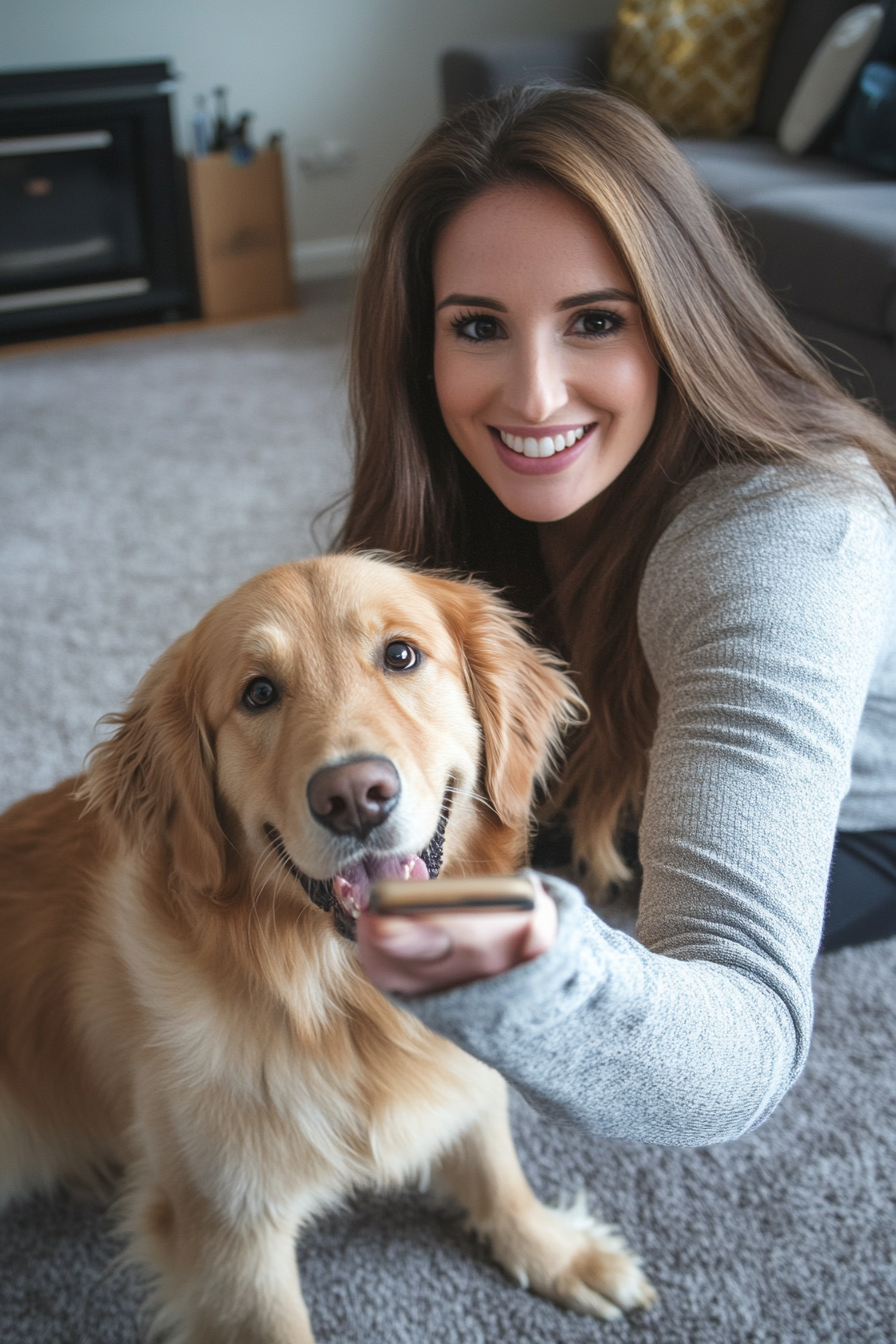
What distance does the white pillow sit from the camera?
12.1 feet

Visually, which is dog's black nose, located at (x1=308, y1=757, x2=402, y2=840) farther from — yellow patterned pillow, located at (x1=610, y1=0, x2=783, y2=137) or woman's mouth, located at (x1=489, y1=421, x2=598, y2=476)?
yellow patterned pillow, located at (x1=610, y1=0, x2=783, y2=137)

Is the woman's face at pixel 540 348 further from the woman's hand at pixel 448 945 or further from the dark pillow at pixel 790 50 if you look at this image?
the dark pillow at pixel 790 50

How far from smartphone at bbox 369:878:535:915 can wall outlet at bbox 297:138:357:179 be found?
5529mm

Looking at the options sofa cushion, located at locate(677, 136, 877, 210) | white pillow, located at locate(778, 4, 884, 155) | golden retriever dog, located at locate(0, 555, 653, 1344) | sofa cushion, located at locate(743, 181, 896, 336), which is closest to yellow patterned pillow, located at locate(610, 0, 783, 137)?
sofa cushion, located at locate(677, 136, 877, 210)

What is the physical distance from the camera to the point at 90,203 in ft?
15.2

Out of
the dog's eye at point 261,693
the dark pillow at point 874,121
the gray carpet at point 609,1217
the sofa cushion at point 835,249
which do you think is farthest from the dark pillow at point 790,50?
the dog's eye at point 261,693

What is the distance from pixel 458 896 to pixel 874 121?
3.73 meters

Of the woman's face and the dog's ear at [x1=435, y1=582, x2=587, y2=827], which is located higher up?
the woman's face

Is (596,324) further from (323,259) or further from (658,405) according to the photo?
(323,259)

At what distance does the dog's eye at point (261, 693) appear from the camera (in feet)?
3.59

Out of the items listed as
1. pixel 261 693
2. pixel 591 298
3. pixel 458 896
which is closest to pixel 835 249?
pixel 591 298

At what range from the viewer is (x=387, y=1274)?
1.38 meters

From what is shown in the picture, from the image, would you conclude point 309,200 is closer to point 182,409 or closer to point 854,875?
point 182,409

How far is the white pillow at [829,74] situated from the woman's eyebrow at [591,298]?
319cm
